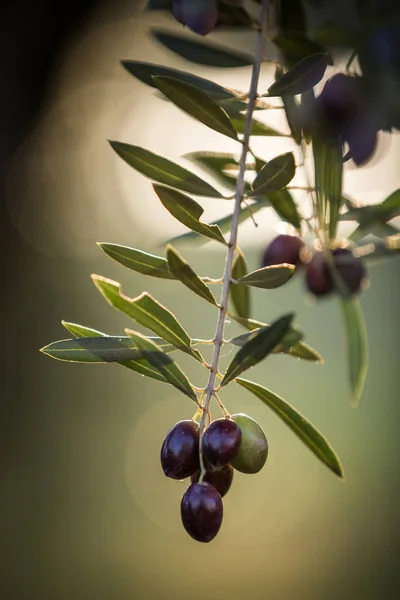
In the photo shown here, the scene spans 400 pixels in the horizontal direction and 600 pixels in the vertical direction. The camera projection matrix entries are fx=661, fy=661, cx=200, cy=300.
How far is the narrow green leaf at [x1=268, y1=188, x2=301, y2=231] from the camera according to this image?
0.76m

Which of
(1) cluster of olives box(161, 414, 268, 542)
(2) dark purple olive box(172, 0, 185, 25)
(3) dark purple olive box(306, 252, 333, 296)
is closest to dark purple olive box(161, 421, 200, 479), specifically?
(1) cluster of olives box(161, 414, 268, 542)

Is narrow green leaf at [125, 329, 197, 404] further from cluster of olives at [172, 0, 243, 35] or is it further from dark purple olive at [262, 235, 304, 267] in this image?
cluster of olives at [172, 0, 243, 35]

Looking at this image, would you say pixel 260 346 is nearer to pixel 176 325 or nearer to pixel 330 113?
pixel 176 325

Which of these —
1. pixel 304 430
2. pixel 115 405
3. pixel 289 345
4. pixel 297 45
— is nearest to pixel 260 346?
pixel 289 345

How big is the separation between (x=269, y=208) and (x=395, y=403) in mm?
5815

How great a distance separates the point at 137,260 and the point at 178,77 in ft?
0.68

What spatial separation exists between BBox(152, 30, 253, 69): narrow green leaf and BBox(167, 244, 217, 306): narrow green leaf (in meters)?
0.33

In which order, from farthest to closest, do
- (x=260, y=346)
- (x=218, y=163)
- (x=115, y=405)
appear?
(x=115, y=405), (x=218, y=163), (x=260, y=346)

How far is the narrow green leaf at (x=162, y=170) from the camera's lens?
0.68 m

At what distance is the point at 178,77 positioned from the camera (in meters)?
0.72

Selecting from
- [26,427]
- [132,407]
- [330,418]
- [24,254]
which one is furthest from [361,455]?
[24,254]

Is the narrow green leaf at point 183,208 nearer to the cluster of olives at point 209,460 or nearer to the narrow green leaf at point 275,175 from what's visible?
the narrow green leaf at point 275,175

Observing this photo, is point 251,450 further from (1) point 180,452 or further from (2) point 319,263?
(2) point 319,263

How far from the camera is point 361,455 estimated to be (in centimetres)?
644
